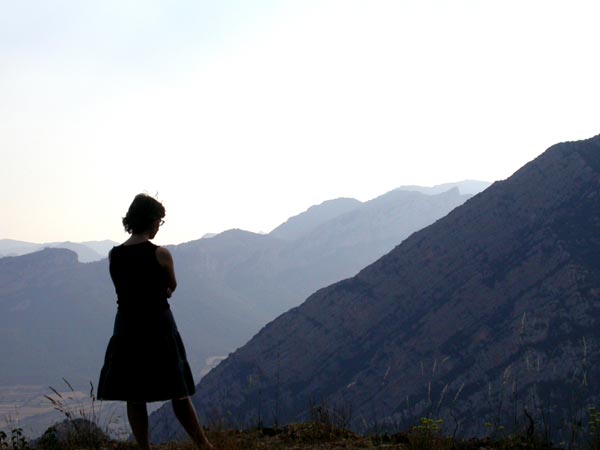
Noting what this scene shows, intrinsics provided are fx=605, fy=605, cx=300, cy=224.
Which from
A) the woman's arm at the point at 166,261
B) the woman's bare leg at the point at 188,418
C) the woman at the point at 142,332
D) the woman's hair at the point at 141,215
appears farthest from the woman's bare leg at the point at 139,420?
the woman's hair at the point at 141,215

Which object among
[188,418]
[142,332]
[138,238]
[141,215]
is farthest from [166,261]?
[188,418]

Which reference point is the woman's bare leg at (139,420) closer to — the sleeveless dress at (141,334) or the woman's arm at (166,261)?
the sleeveless dress at (141,334)

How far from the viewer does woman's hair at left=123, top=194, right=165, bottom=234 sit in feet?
14.0

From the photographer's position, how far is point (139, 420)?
4332mm

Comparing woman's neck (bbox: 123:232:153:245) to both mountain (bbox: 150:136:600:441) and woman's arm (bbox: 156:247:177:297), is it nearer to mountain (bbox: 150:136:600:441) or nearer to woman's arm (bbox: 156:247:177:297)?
woman's arm (bbox: 156:247:177:297)

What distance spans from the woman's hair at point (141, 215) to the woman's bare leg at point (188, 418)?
1.26m

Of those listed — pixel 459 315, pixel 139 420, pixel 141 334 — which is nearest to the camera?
pixel 141 334

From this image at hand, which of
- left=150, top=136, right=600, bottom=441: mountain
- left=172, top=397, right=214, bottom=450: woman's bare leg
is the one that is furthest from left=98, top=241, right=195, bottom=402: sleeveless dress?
left=150, top=136, right=600, bottom=441: mountain

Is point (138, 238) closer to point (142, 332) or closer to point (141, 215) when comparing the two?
point (141, 215)

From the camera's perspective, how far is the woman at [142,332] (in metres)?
4.16

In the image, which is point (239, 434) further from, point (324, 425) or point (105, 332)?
point (105, 332)

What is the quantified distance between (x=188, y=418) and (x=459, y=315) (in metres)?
59.2

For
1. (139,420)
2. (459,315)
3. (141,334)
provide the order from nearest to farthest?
(141,334), (139,420), (459,315)

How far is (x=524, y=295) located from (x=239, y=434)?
5484 centimetres
